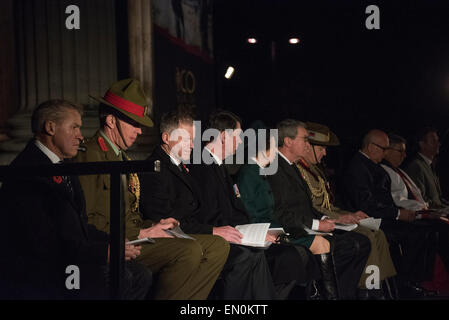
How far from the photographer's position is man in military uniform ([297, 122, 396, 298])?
478 centimetres

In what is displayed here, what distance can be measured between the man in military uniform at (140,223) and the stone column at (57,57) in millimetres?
1137

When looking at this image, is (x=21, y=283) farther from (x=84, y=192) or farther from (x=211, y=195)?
(x=211, y=195)

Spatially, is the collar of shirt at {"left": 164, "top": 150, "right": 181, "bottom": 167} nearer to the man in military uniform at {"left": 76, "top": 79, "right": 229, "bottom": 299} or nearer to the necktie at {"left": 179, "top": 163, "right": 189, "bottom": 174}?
the necktie at {"left": 179, "top": 163, "right": 189, "bottom": 174}

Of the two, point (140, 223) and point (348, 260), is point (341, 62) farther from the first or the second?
point (140, 223)

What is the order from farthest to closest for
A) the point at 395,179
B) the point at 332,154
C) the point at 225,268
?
the point at 332,154 → the point at 395,179 → the point at 225,268

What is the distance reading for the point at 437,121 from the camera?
8367 millimetres

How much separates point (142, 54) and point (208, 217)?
167 centimetres

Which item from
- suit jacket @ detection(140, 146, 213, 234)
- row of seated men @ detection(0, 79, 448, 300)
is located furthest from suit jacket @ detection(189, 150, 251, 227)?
suit jacket @ detection(140, 146, 213, 234)

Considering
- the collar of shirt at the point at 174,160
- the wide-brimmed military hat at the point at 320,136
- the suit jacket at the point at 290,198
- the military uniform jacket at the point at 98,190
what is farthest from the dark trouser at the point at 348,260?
the military uniform jacket at the point at 98,190

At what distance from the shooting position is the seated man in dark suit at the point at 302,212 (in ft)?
14.4

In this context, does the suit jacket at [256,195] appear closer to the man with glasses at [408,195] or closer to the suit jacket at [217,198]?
the suit jacket at [217,198]
